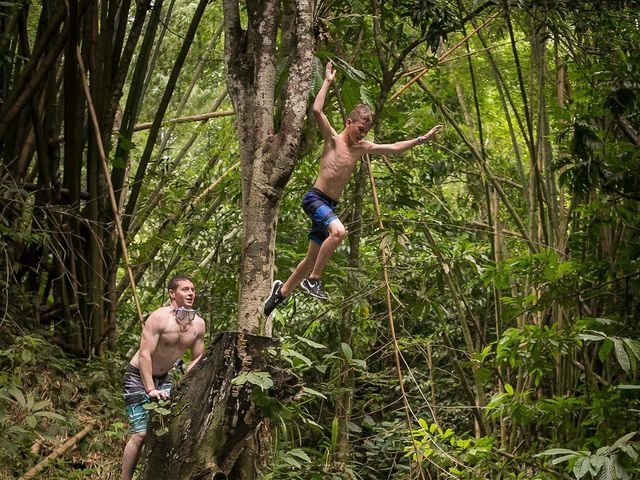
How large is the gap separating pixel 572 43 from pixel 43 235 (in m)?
3.28

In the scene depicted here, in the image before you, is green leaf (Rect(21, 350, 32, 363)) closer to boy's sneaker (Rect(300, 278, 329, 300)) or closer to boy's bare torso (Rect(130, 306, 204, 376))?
boy's bare torso (Rect(130, 306, 204, 376))

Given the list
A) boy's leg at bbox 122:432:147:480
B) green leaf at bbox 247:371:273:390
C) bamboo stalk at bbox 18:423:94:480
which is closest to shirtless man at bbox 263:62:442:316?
green leaf at bbox 247:371:273:390

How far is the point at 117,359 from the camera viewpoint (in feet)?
22.2

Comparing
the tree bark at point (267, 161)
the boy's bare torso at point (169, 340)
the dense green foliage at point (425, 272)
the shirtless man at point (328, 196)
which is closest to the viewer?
the tree bark at point (267, 161)

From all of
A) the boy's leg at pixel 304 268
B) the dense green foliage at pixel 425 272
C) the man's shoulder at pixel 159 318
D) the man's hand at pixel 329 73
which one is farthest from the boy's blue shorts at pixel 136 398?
the man's hand at pixel 329 73

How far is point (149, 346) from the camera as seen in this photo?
15.3ft

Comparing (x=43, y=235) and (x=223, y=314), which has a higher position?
(x=43, y=235)

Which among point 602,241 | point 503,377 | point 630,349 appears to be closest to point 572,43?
point 602,241

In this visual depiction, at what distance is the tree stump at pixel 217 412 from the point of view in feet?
12.4

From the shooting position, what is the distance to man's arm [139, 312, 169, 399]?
457cm

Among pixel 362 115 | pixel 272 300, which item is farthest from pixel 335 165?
pixel 272 300

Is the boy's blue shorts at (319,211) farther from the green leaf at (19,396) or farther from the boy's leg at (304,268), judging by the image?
the green leaf at (19,396)

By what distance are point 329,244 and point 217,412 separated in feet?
3.06

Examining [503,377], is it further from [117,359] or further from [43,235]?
[43,235]
